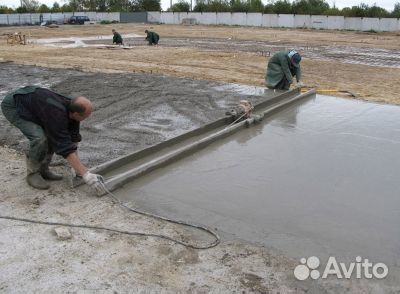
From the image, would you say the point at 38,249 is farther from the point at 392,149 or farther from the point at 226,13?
the point at 226,13

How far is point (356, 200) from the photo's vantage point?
4.14 metres

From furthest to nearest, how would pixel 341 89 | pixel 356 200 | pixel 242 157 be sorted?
pixel 341 89, pixel 242 157, pixel 356 200

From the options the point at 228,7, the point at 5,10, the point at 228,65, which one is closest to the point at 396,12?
the point at 228,7

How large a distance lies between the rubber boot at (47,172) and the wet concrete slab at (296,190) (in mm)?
680

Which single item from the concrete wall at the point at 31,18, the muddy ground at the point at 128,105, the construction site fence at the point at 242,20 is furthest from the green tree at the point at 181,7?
the muddy ground at the point at 128,105

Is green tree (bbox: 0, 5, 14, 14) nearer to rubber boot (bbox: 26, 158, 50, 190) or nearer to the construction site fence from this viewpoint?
the construction site fence

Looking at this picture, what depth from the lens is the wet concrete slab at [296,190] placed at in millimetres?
3445

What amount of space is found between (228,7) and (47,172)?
160 feet

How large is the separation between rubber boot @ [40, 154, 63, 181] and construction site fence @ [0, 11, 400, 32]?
37.9m

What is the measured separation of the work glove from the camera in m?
3.85

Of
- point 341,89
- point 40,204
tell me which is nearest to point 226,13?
point 341,89

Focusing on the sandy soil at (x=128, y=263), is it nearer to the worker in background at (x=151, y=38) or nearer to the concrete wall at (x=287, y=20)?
the worker in background at (x=151, y=38)

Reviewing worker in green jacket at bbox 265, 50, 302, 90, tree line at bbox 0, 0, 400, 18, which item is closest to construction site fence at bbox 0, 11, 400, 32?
tree line at bbox 0, 0, 400, 18

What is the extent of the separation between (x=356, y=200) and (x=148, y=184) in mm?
2012
